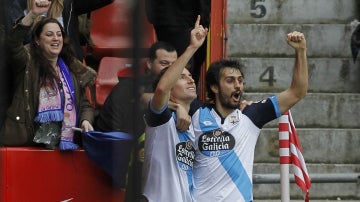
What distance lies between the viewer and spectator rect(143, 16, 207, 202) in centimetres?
541

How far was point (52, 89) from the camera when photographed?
18.0 feet

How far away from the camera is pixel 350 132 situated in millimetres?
9812

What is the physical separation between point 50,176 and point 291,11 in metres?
5.89

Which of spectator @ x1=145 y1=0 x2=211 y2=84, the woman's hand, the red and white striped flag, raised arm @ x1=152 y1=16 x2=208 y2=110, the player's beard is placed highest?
spectator @ x1=145 y1=0 x2=211 y2=84

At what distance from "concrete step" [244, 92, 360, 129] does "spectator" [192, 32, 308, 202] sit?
152 inches

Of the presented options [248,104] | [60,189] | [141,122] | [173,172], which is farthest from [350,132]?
[141,122]

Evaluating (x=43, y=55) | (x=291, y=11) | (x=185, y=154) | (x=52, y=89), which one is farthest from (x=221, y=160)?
(x=291, y=11)

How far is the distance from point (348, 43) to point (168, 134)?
5011mm

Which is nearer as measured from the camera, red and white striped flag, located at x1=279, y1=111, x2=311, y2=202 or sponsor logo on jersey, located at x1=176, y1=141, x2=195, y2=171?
sponsor logo on jersey, located at x1=176, y1=141, x2=195, y2=171

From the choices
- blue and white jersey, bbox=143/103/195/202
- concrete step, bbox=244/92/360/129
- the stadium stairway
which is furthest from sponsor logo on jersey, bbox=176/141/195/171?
concrete step, bbox=244/92/360/129

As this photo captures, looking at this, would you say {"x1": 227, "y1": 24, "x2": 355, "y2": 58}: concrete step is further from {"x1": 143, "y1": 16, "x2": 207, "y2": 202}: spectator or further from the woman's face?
the woman's face

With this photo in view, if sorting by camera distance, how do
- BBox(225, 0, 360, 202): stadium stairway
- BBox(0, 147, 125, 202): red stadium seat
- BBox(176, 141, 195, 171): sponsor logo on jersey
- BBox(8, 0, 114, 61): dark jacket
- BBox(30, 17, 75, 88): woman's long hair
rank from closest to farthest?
BBox(0, 147, 125, 202): red stadium seat < BBox(30, 17, 75, 88): woman's long hair < BBox(176, 141, 195, 171): sponsor logo on jersey < BBox(8, 0, 114, 61): dark jacket < BBox(225, 0, 360, 202): stadium stairway

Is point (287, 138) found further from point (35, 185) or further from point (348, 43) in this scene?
point (348, 43)

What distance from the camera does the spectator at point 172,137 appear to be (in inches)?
213
